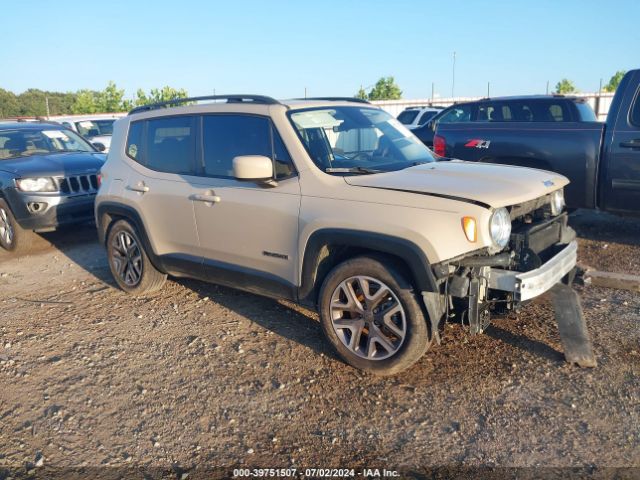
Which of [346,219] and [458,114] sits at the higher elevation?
[458,114]

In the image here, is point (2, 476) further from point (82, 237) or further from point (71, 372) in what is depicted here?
point (82, 237)

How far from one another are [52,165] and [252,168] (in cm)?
487

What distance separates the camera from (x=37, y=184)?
7344mm

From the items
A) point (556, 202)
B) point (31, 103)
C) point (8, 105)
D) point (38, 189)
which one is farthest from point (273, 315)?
point (31, 103)

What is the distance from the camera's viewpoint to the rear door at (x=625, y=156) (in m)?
5.98

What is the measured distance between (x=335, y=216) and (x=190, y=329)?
1797 millimetres

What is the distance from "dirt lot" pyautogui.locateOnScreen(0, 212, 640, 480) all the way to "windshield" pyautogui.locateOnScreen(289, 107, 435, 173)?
1.38 m

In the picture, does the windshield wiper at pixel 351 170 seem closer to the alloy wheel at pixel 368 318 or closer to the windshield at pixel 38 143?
the alloy wheel at pixel 368 318

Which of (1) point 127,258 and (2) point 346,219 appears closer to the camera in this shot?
(2) point 346,219

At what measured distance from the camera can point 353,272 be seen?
12.2 ft

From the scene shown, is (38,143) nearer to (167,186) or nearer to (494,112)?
(167,186)

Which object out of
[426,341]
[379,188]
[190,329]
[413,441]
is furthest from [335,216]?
[190,329]

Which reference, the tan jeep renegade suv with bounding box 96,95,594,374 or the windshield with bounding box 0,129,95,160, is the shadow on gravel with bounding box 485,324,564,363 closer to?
the tan jeep renegade suv with bounding box 96,95,594,374

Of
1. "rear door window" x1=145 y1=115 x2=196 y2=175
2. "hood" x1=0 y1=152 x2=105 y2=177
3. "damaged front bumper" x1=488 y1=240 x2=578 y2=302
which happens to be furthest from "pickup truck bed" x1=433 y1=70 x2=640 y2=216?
"hood" x1=0 y1=152 x2=105 y2=177
